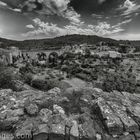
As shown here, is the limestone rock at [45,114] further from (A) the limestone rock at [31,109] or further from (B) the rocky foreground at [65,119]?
(A) the limestone rock at [31,109]

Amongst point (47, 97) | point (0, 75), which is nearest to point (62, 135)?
point (47, 97)

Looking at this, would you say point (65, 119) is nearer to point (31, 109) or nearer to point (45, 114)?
point (45, 114)

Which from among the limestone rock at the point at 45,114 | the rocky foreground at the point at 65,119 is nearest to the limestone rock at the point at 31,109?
the rocky foreground at the point at 65,119

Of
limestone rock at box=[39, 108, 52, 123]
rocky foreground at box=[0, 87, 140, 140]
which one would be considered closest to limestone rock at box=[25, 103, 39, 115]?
rocky foreground at box=[0, 87, 140, 140]

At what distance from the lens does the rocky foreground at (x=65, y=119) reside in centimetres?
249

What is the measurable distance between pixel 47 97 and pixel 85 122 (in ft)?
5.43

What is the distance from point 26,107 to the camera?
3264mm

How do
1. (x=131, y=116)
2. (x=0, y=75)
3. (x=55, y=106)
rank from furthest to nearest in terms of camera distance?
(x=0, y=75) → (x=55, y=106) → (x=131, y=116)

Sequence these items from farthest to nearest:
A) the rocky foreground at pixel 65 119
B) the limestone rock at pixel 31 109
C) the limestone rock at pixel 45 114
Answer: the limestone rock at pixel 31 109 < the limestone rock at pixel 45 114 < the rocky foreground at pixel 65 119

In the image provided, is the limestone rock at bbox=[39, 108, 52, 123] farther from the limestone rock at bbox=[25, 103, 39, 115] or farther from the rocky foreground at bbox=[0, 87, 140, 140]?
the limestone rock at bbox=[25, 103, 39, 115]

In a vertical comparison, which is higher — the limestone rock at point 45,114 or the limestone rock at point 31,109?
the limestone rock at point 31,109

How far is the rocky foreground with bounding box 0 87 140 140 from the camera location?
2.49 metres

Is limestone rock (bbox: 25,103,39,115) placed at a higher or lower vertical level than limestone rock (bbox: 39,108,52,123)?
higher

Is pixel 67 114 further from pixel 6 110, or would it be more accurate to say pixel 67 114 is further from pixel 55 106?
pixel 6 110
